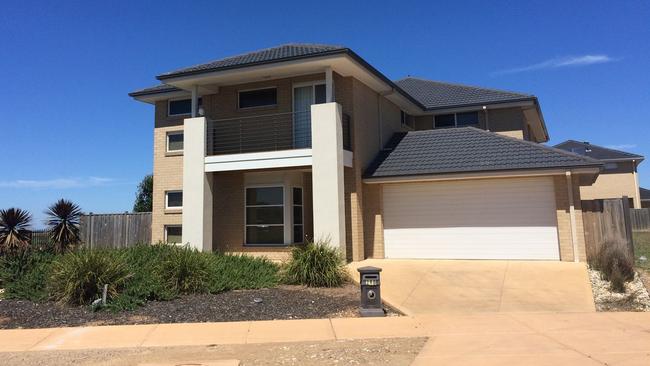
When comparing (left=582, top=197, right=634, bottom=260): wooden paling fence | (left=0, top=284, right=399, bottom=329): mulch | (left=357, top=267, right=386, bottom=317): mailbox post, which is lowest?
(left=0, top=284, right=399, bottom=329): mulch

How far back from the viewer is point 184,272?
11.5 meters

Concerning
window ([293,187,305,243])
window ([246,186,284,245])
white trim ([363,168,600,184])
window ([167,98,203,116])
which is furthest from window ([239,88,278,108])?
white trim ([363,168,600,184])

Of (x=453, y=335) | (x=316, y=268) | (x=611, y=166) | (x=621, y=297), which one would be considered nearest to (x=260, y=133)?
(x=316, y=268)

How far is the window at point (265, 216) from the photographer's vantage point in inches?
656

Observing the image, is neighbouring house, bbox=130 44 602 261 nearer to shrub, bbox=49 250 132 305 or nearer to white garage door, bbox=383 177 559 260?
white garage door, bbox=383 177 559 260

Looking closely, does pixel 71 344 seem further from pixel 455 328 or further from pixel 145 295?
pixel 455 328

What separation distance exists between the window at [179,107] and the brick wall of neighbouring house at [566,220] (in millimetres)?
13928

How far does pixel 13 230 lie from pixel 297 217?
28.6 ft

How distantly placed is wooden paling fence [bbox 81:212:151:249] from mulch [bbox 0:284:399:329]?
32.6ft

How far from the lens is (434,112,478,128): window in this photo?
72.4ft

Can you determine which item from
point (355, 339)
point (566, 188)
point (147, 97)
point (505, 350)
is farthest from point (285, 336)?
point (147, 97)

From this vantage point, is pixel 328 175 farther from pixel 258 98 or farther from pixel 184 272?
pixel 184 272

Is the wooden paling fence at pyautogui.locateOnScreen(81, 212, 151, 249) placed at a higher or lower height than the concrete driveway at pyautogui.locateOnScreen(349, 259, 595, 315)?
higher

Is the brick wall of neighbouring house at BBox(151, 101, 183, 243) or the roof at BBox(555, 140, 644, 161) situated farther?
the roof at BBox(555, 140, 644, 161)
